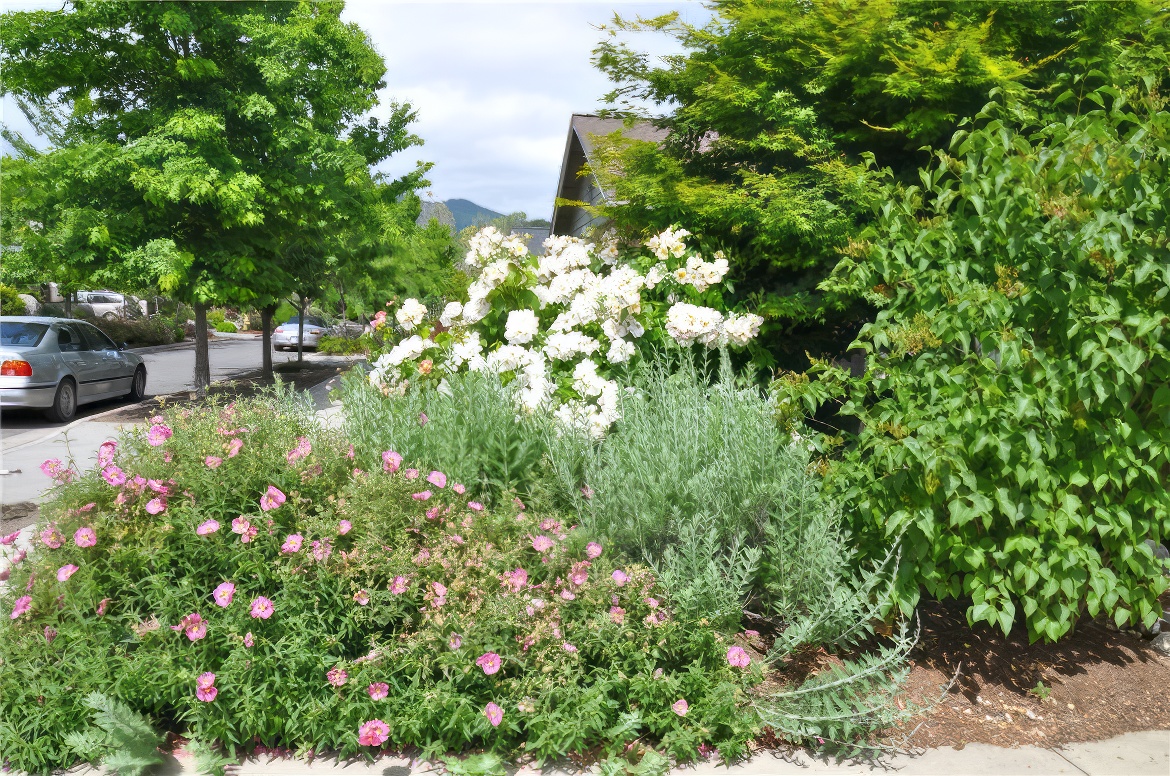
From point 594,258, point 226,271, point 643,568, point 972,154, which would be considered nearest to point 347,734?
point 643,568

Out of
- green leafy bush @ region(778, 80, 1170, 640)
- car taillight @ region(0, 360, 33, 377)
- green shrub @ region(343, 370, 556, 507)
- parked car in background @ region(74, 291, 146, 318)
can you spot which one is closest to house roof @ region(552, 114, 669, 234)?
car taillight @ region(0, 360, 33, 377)

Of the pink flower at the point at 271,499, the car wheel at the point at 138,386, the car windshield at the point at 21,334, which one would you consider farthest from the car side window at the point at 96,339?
the pink flower at the point at 271,499

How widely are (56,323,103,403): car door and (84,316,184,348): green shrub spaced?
19780 millimetres

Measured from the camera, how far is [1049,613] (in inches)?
144

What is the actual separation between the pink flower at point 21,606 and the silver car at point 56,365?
10.0 m

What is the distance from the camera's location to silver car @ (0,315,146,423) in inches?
449

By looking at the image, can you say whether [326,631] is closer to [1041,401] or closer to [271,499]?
[271,499]

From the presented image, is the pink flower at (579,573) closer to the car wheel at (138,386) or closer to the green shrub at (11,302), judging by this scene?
the car wheel at (138,386)

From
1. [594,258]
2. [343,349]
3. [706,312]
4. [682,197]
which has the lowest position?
[343,349]

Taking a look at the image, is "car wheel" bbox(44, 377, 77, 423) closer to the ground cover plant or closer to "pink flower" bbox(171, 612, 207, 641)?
the ground cover plant

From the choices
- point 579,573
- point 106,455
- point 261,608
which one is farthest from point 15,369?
point 579,573

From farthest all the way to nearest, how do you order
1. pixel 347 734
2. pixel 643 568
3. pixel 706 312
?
pixel 706 312 → pixel 643 568 → pixel 347 734

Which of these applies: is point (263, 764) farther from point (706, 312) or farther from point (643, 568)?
point (706, 312)

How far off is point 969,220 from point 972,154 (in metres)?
0.40
